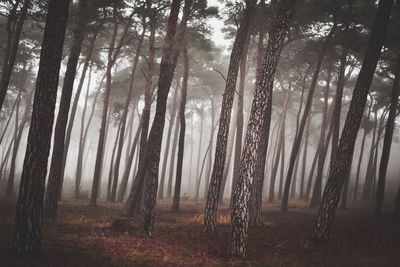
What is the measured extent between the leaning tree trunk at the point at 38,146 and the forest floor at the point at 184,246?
1.69 feet

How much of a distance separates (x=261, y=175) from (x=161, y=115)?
5.17 m

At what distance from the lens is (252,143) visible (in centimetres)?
759

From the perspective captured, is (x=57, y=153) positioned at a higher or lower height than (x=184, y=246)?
higher

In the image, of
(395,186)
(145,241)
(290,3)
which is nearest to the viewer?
(290,3)

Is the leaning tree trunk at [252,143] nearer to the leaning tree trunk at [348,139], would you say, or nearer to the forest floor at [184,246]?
the forest floor at [184,246]

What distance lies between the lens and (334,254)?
27.0ft

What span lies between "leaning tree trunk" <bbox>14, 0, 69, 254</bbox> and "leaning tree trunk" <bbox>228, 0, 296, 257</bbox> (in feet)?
14.3

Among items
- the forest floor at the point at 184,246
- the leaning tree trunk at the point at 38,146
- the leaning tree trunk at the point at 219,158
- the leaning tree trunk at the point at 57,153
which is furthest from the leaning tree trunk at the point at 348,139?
the leaning tree trunk at the point at 57,153

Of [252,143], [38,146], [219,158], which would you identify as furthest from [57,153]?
[252,143]

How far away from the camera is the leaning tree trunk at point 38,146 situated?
6512 mm

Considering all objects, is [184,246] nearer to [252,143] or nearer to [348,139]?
[252,143]

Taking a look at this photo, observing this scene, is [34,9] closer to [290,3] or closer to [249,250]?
[290,3]

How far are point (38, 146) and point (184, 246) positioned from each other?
4558mm

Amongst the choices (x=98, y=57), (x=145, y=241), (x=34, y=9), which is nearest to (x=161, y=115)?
(x=145, y=241)
